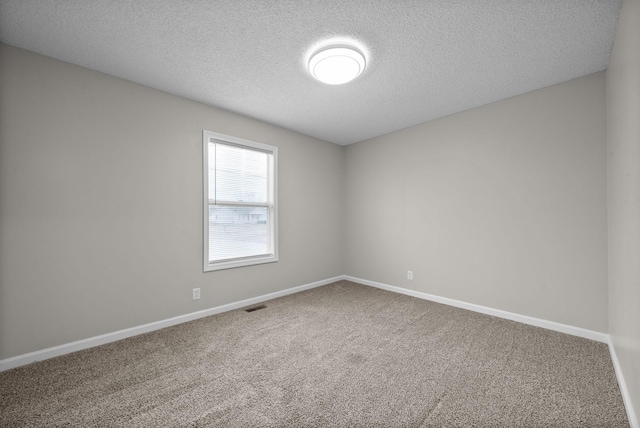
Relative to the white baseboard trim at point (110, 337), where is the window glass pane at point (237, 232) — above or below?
above

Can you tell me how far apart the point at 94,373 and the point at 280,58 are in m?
2.88

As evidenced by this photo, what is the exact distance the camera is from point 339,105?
10.3ft

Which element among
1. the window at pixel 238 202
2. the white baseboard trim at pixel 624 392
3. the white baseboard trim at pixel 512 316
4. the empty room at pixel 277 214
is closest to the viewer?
the white baseboard trim at pixel 624 392

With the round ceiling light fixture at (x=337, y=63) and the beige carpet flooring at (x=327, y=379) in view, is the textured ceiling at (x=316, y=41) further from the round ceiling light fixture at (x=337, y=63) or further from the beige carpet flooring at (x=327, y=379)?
the beige carpet flooring at (x=327, y=379)

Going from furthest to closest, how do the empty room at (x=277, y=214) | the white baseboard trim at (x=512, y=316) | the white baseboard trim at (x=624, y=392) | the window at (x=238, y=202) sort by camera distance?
the window at (x=238, y=202) < the white baseboard trim at (x=512, y=316) < the empty room at (x=277, y=214) < the white baseboard trim at (x=624, y=392)

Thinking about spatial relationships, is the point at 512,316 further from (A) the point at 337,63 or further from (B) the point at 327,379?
(A) the point at 337,63

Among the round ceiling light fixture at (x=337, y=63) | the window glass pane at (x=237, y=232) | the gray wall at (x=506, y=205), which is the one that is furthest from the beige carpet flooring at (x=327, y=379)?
the round ceiling light fixture at (x=337, y=63)

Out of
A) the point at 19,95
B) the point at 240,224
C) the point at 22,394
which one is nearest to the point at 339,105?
the point at 240,224

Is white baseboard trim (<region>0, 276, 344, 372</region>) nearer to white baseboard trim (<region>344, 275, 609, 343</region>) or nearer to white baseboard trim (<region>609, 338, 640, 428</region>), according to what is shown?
white baseboard trim (<region>344, 275, 609, 343</region>)

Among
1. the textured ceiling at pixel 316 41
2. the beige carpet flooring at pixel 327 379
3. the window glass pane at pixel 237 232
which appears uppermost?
the textured ceiling at pixel 316 41

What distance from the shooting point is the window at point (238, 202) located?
3178 mm

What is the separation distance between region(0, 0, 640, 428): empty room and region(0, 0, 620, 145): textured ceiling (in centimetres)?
2

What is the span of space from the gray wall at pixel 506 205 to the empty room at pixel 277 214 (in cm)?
2

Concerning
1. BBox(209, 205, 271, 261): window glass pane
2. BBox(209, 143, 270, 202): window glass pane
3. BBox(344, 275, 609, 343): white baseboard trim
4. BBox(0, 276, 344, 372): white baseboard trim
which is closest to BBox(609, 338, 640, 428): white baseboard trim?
BBox(344, 275, 609, 343): white baseboard trim
